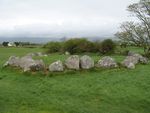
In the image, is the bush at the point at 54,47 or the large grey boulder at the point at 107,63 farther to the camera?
the bush at the point at 54,47

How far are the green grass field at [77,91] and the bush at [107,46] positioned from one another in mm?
14225

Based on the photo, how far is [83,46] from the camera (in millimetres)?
39500

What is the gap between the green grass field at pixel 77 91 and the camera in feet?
48.1

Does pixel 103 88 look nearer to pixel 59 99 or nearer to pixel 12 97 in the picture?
pixel 59 99

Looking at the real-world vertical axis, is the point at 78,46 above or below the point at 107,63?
above

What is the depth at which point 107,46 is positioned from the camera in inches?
1471

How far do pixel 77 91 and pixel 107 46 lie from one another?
20.4 meters

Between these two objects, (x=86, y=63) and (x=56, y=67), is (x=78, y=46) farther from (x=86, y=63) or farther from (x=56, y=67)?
(x=56, y=67)

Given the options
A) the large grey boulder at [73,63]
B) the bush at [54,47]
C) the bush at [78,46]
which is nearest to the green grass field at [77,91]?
the large grey boulder at [73,63]

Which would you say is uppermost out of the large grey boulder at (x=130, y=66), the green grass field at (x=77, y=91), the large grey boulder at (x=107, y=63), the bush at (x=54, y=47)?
the bush at (x=54, y=47)

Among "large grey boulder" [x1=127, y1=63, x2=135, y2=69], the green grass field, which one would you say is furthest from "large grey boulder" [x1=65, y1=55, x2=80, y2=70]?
"large grey boulder" [x1=127, y1=63, x2=135, y2=69]

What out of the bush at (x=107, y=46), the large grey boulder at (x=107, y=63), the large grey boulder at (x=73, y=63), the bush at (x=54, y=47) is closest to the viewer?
the large grey boulder at (x=73, y=63)

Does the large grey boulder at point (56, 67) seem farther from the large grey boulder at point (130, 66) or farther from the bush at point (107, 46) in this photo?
the bush at point (107, 46)

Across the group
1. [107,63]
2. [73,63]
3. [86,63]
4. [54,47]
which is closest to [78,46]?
[54,47]
